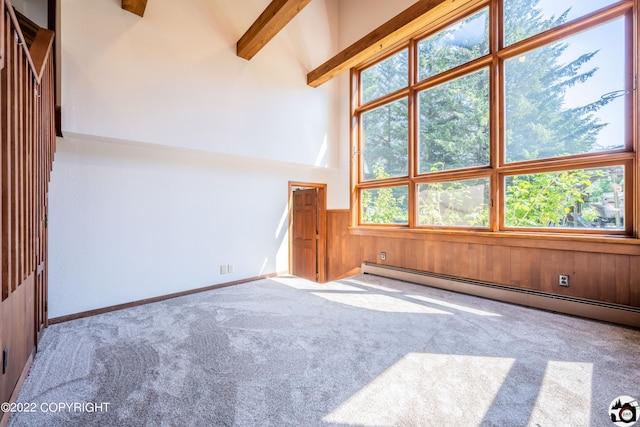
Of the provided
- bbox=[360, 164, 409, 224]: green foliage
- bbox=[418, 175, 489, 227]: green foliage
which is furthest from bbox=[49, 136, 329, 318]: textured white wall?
bbox=[418, 175, 489, 227]: green foliage

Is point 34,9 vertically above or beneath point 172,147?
above

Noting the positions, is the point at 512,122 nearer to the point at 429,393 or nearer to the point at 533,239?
the point at 533,239

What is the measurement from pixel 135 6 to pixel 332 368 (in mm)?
4095

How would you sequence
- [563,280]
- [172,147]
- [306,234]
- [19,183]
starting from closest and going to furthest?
[19,183], [563,280], [172,147], [306,234]

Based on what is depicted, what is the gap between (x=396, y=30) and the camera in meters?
3.70

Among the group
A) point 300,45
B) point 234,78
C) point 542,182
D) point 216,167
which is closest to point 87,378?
point 216,167

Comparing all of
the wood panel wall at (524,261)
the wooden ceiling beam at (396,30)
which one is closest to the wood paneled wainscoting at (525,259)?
the wood panel wall at (524,261)

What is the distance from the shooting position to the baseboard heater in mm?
2668

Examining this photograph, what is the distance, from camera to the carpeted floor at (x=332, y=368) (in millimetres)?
1562

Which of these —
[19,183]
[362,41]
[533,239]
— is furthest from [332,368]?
[362,41]

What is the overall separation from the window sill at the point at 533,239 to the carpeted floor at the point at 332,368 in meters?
0.72

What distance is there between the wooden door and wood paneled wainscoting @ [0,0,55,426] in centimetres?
412

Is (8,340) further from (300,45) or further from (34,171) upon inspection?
(300,45)

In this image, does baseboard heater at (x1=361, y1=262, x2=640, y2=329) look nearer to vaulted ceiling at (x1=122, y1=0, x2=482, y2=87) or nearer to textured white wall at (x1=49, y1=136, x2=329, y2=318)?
textured white wall at (x1=49, y1=136, x2=329, y2=318)
